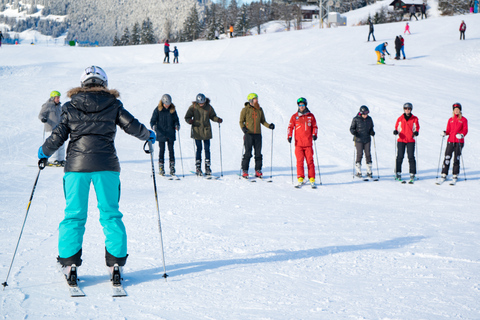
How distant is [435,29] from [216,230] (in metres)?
36.1

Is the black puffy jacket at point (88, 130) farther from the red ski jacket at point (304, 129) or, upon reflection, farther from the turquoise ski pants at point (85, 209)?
the red ski jacket at point (304, 129)

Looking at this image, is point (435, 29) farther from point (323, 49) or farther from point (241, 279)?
point (241, 279)

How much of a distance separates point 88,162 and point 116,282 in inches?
40.4

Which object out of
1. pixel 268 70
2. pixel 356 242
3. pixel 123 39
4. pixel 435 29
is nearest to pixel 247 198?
pixel 356 242

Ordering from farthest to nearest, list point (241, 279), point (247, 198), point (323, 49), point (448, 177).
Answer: point (323, 49) < point (448, 177) < point (247, 198) < point (241, 279)

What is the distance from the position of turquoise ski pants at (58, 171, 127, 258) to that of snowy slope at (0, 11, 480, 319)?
0.36 meters

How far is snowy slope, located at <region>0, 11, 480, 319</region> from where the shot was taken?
3.52 m

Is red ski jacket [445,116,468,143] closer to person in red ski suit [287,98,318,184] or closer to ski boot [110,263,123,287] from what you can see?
person in red ski suit [287,98,318,184]

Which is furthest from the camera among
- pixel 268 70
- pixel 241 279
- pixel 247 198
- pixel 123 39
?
pixel 123 39

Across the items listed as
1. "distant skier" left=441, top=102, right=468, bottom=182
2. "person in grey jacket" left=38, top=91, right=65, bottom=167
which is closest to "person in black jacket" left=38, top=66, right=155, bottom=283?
"person in grey jacket" left=38, top=91, right=65, bottom=167

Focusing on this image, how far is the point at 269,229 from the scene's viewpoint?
6.00m

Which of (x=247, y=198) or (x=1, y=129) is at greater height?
(x=1, y=129)

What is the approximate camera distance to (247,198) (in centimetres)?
816

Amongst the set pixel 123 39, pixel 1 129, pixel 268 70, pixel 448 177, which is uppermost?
pixel 123 39
